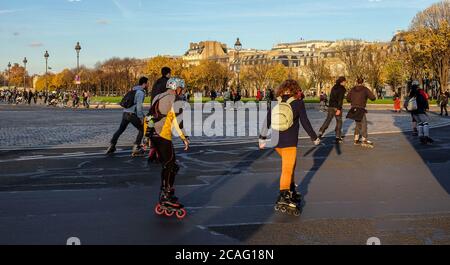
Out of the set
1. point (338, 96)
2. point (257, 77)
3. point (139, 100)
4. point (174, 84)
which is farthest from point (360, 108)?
point (257, 77)

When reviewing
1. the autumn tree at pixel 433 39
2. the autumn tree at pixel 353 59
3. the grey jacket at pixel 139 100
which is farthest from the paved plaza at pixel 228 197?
the autumn tree at pixel 353 59

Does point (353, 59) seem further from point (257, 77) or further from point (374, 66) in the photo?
point (257, 77)

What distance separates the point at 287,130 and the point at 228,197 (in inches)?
59.7

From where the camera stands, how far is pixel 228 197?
885cm

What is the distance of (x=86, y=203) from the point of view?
329 inches

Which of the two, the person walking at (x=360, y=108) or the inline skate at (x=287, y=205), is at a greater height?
the person walking at (x=360, y=108)

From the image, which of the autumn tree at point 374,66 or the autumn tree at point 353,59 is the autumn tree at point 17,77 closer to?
the autumn tree at point 353,59

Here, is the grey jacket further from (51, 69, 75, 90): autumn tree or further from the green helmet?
(51, 69, 75, 90): autumn tree

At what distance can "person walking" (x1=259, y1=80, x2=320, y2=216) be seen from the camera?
7852 millimetres

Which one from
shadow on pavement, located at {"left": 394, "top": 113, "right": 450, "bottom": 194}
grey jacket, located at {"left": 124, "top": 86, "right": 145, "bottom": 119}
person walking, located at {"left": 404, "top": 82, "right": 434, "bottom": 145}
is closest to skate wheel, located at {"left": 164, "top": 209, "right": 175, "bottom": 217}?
shadow on pavement, located at {"left": 394, "top": 113, "right": 450, "bottom": 194}

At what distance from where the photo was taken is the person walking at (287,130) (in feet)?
25.8

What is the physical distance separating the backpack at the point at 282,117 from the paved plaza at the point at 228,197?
3.53ft

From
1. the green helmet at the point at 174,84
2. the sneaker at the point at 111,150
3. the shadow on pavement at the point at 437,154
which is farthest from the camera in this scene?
the sneaker at the point at 111,150
